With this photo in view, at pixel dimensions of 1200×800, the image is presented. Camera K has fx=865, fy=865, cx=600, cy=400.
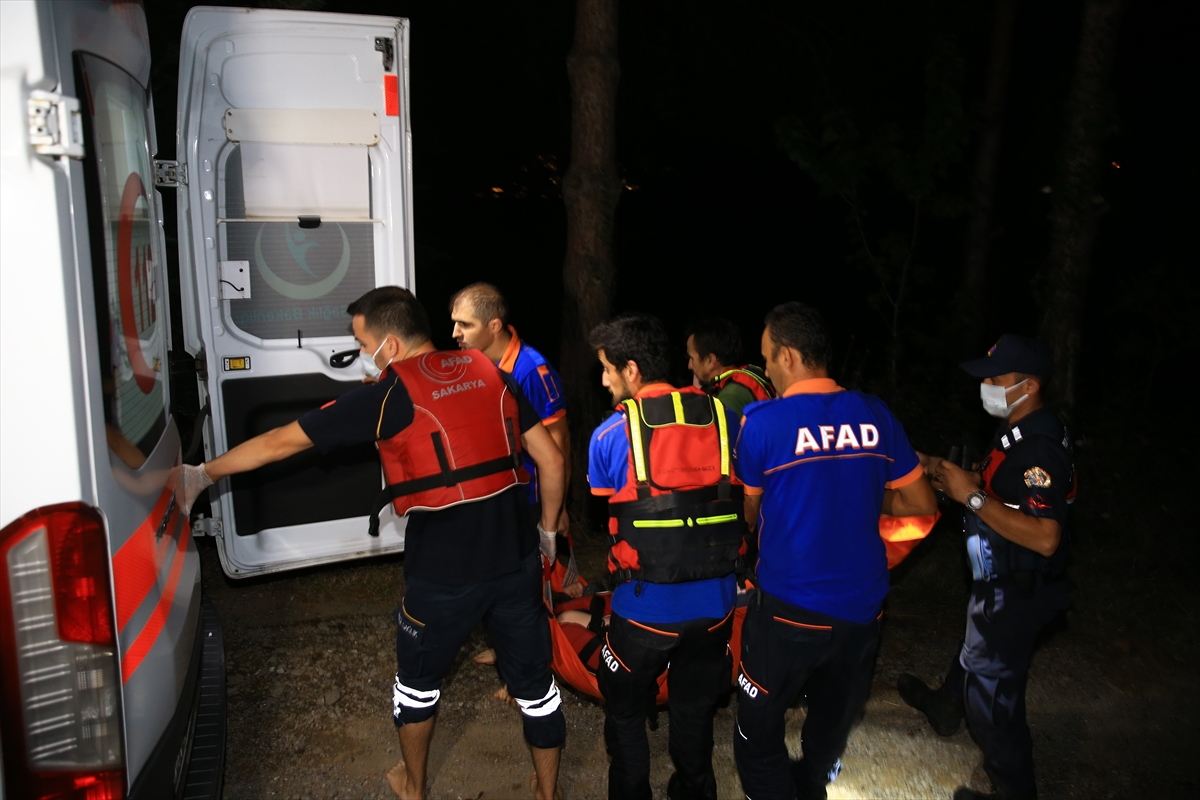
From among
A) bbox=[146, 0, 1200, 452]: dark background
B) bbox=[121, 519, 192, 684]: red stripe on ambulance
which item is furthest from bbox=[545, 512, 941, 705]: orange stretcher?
bbox=[146, 0, 1200, 452]: dark background

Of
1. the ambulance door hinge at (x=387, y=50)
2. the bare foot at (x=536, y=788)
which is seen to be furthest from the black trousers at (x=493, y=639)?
the ambulance door hinge at (x=387, y=50)

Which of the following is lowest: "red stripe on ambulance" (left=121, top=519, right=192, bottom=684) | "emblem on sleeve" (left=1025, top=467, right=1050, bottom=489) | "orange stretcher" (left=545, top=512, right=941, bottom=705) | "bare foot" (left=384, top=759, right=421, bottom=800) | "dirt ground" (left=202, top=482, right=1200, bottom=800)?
"dirt ground" (left=202, top=482, right=1200, bottom=800)

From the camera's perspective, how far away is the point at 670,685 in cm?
284

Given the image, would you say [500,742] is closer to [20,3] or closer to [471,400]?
[471,400]

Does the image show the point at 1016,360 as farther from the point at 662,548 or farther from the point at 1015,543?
the point at 662,548

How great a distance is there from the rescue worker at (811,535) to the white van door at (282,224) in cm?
239

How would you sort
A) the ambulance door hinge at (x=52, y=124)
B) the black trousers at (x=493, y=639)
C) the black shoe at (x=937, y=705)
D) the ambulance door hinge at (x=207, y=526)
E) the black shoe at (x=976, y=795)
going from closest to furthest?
the ambulance door hinge at (x=52, y=124) → the black trousers at (x=493, y=639) → the black shoe at (x=976, y=795) → the black shoe at (x=937, y=705) → the ambulance door hinge at (x=207, y=526)

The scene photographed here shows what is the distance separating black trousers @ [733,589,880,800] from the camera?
264cm

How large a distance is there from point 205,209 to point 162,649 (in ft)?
8.77

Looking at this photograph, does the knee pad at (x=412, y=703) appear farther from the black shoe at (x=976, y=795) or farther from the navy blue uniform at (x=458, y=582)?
the black shoe at (x=976, y=795)

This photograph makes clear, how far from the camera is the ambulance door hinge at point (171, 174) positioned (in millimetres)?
3963

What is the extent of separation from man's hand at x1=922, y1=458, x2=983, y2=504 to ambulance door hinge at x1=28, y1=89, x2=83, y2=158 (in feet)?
8.74

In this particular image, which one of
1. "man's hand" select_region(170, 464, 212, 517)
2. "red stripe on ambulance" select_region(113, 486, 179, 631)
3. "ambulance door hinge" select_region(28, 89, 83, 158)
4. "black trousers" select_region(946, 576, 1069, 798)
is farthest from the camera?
"black trousers" select_region(946, 576, 1069, 798)

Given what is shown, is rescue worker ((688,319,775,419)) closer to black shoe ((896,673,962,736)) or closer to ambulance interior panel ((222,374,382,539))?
black shoe ((896,673,962,736))
